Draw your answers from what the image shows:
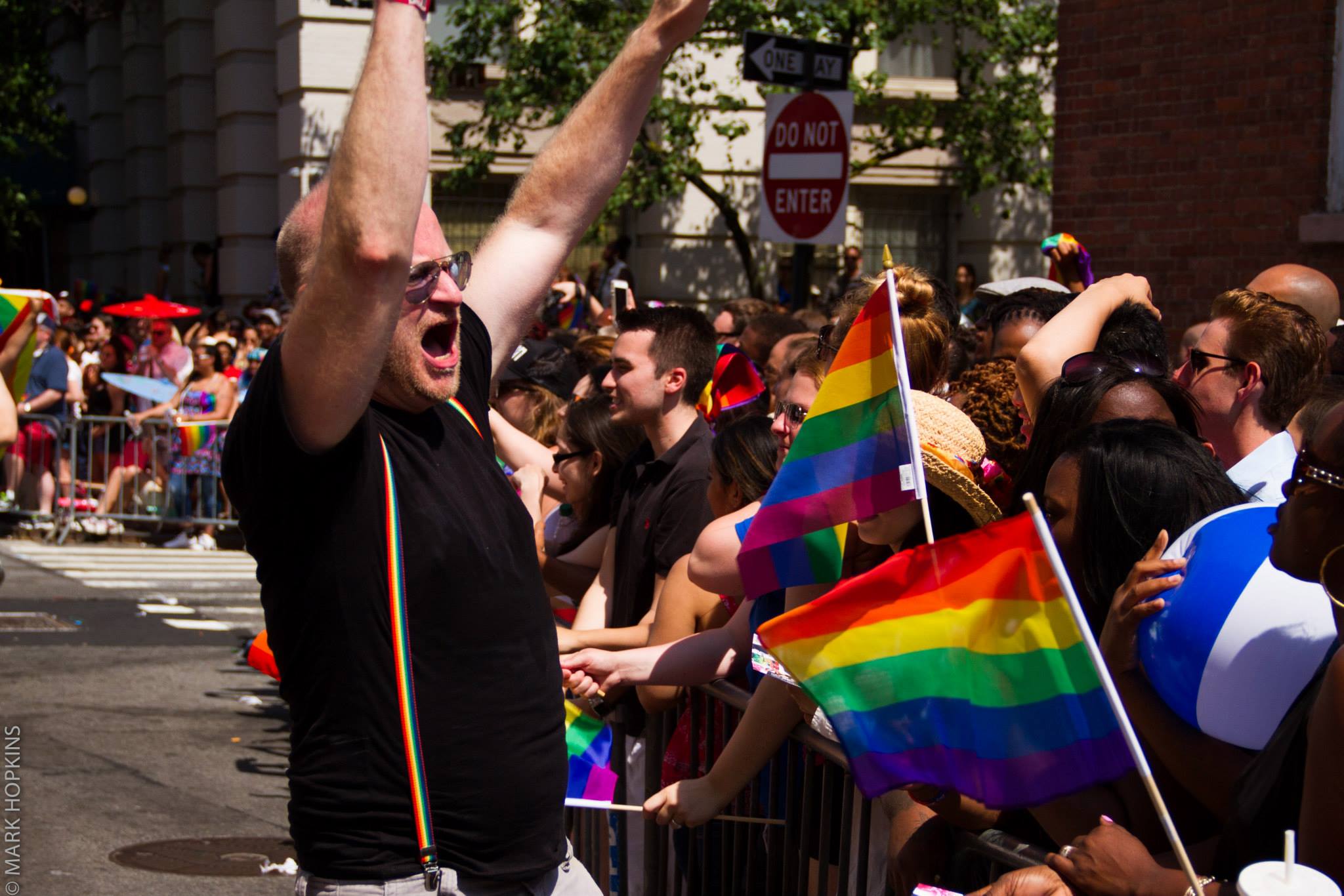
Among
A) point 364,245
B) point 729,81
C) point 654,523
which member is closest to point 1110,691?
point 364,245

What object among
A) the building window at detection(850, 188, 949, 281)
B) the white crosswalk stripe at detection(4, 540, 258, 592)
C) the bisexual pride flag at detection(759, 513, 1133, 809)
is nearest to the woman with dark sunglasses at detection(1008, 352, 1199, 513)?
the bisexual pride flag at detection(759, 513, 1133, 809)

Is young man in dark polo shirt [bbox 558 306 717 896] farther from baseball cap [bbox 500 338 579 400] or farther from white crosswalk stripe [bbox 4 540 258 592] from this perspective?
white crosswalk stripe [bbox 4 540 258 592]

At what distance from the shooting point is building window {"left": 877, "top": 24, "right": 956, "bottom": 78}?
20625 mm

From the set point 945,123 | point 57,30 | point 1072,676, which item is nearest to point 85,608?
point 1072,676

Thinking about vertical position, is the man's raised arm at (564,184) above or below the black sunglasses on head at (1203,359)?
above

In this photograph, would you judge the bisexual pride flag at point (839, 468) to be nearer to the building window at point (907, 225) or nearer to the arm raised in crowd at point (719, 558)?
the arm raised in crowd at point (719, 558)

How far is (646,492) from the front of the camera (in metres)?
5.30

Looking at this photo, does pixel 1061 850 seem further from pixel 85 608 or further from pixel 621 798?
pixel 85 608

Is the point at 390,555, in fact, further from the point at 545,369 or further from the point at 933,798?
the point at 545,369

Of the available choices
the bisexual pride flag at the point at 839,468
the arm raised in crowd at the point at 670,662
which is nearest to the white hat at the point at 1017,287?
the arm raised in crowd at the point at 670,662

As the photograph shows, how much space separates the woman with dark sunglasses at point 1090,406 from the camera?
12.4 feet

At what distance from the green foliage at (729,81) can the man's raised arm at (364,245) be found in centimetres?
1463

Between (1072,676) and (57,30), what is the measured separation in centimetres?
3305

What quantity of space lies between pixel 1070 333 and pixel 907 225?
17.3 m
